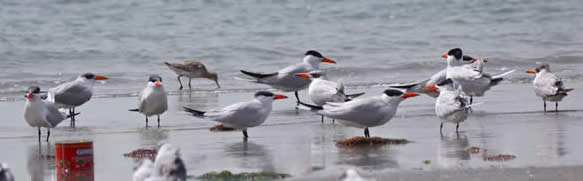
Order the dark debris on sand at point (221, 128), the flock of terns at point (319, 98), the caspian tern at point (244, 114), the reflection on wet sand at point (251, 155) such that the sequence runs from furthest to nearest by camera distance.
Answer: the dark debris on sand at point (221, 128)
the caspian tern at point (244, 114)
the flock of terns at point (319, 98)
the reflection on wet sand at point (251, 155)

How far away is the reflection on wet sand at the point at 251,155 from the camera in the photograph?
273 inches

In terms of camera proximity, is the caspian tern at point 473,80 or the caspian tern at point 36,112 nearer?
the caspian tern at point 36,112

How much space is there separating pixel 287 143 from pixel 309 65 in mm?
4160

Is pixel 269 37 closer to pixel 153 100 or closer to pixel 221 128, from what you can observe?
pixel 153 100

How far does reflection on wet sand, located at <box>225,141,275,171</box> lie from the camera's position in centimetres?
693

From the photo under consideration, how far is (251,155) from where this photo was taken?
24.6 ft

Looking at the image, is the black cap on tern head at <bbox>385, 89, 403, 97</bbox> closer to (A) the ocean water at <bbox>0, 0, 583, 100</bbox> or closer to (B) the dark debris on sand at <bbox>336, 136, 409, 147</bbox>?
(B) the dark debris on sand at <bbox>336, 136, 409, 147</bbox>

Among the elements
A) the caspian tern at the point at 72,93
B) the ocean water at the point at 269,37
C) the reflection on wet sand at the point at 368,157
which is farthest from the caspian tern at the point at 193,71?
the reflection on wet sand at the point at 368,157

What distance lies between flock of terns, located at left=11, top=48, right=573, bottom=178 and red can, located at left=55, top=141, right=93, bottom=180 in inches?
61.2

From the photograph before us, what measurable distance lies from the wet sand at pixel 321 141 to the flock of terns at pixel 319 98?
0.66 feet

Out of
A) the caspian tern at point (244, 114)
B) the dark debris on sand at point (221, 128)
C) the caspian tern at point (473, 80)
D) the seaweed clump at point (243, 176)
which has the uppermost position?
the caspian tern at point (473, 80)

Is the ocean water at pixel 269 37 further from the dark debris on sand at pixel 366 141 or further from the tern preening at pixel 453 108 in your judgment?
the dark debris on sand at pixel 366 141

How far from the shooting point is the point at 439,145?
7.82 meters

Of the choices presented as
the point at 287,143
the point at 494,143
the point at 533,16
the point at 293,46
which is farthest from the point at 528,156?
the point at 533,16
